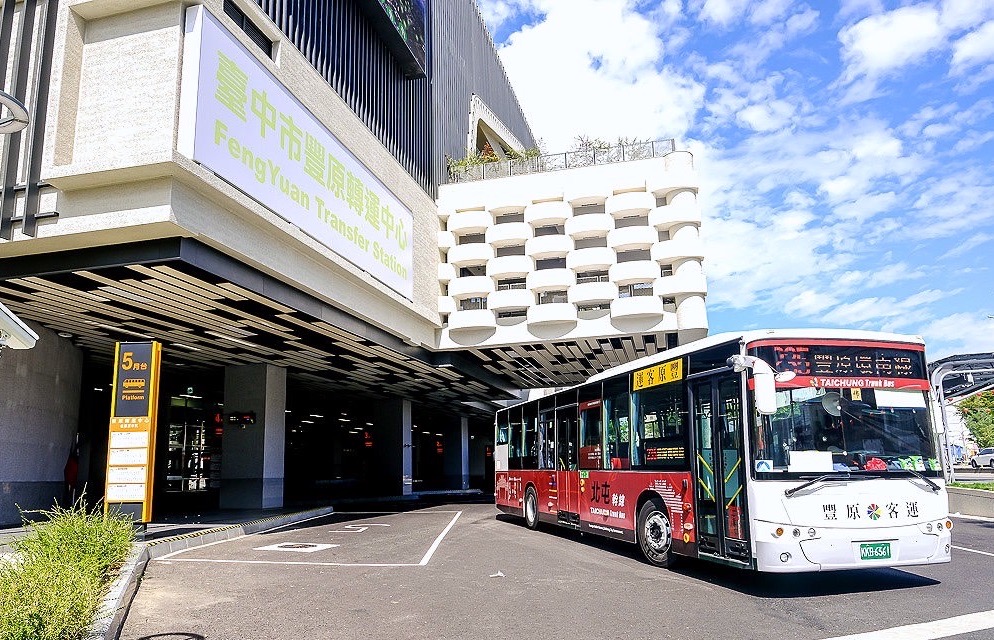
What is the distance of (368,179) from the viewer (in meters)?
21.4

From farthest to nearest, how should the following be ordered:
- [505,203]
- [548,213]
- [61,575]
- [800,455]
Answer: [505,203], [548,213], [800,455], [61,575]

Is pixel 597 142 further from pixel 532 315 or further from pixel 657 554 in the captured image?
pixel 657 554

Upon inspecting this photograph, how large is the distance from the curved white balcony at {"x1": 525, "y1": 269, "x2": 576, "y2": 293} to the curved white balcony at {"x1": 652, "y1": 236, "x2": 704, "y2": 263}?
10.8 feet

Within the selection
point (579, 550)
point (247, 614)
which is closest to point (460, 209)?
point (579, 550)

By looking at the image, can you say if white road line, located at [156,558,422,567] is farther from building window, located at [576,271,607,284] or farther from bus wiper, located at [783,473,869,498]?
building window, located at [576,271,607,284]

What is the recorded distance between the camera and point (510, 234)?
2873cm

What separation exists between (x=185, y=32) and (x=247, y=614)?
10351mm

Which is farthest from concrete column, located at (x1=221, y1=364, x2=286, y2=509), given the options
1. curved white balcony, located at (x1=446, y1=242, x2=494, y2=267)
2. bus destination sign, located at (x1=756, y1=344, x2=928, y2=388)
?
bus destination sign, located at (x1=756, y1=344, x2=928, y2=388)

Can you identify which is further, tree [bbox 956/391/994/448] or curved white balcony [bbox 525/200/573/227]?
tree [bbox 956/391/994/448]

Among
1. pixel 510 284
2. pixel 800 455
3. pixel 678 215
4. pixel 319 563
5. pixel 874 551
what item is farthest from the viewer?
pixel 510 284

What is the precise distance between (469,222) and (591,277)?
532 cm

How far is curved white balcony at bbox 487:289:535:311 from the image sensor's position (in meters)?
27.9

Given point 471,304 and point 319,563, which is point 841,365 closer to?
point 319,563

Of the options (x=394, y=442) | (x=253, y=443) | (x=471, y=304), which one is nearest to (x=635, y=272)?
(x=471, y=304)
